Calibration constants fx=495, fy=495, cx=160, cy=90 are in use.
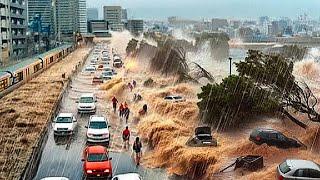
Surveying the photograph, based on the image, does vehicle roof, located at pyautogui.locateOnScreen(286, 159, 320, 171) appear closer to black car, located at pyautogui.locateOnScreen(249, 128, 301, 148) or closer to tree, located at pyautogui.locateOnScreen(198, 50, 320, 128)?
black car, located at pyautogui.locateOnScreen(249, 128, 301, 148)

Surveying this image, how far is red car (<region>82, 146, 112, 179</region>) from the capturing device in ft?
53.0

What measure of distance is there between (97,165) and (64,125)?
744 centimetres

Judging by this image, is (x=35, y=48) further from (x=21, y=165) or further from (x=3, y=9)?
(x=21, y=165)

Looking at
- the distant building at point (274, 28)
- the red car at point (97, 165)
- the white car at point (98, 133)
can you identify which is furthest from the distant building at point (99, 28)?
the red car at point (97, 165)

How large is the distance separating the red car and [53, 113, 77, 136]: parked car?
613cm

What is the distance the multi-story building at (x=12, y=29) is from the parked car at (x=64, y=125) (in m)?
43.8

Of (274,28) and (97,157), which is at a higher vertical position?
(274,28)

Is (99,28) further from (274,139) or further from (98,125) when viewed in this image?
(274,139)

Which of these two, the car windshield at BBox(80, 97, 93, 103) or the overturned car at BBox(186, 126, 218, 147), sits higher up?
the overturned car at BBox(186, 126, 218, 147)

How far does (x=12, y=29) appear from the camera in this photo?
79.4 meters

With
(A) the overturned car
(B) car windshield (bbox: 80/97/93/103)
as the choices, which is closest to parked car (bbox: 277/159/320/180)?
(A) the overturned car

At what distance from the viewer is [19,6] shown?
84750 millimetres

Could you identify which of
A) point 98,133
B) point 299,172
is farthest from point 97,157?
point 299,172

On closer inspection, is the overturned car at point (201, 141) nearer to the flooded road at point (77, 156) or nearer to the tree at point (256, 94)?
the flooded road at point (77, 156)
